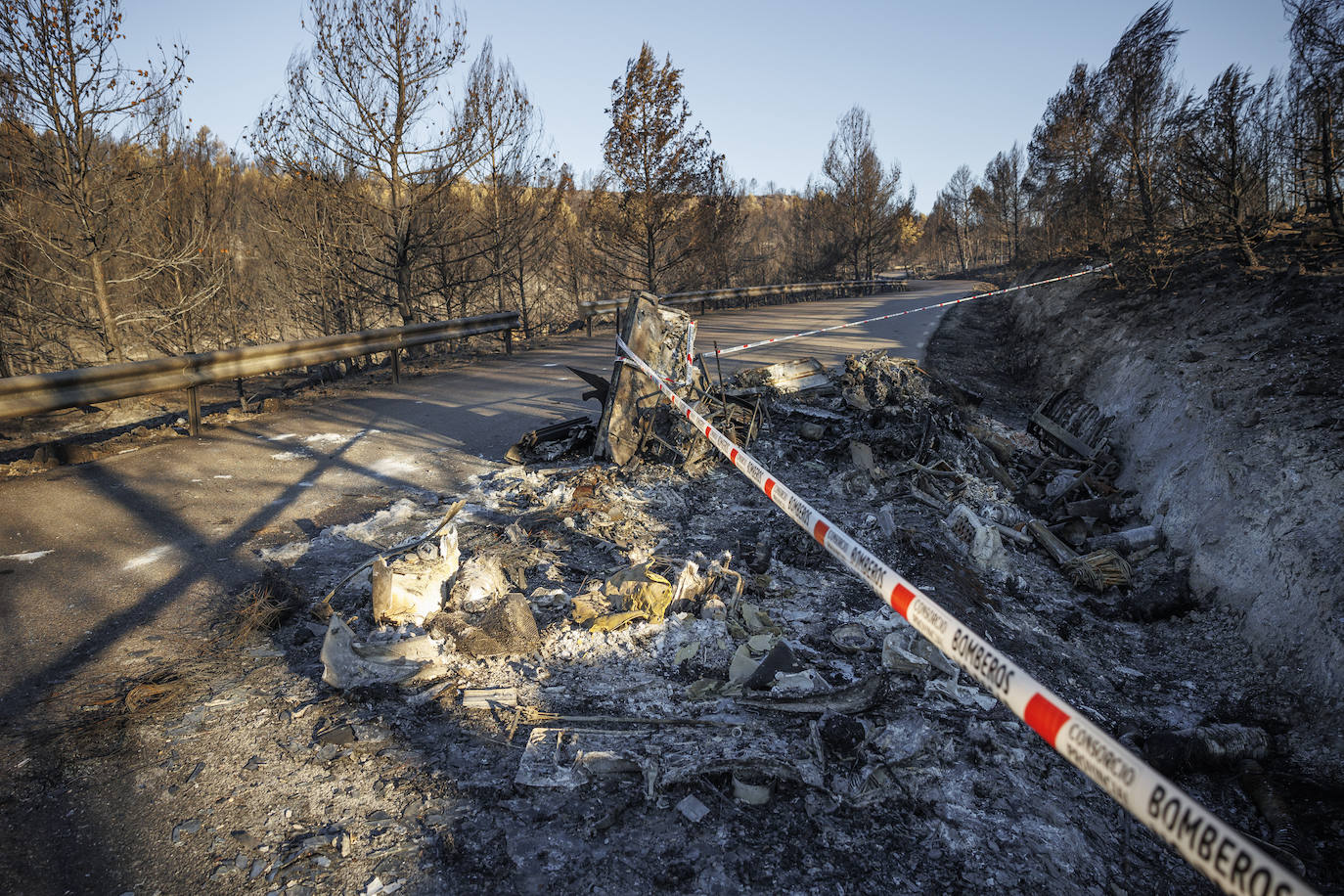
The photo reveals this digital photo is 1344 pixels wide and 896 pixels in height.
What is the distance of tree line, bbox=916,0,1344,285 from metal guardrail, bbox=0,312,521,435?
1461 centimetres

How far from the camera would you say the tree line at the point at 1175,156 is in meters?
10.3

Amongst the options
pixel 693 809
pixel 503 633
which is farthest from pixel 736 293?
pixel 693 809

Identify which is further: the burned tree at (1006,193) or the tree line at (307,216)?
the burned tree at (1006,193)

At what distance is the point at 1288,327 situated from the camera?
8625 mm

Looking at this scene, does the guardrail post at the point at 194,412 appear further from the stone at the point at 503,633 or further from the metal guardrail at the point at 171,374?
the stone at the point at 503,633

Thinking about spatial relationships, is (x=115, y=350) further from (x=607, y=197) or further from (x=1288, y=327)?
(x=1288, y=327)

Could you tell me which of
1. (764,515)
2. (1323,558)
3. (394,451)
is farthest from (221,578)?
Result: (1323,558)

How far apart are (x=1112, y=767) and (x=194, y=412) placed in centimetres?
908

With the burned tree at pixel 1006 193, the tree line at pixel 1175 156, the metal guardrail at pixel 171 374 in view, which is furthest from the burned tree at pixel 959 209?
the metal guardrail at pixel 171 374

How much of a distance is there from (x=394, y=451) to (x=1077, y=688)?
6.88 m

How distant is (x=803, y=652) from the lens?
4023mm

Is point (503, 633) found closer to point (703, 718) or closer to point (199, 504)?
point (703, 718)

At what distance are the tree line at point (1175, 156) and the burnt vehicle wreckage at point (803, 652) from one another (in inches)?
307

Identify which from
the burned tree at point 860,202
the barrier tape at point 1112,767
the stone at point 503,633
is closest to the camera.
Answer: the barrier tape at point 1112,767
